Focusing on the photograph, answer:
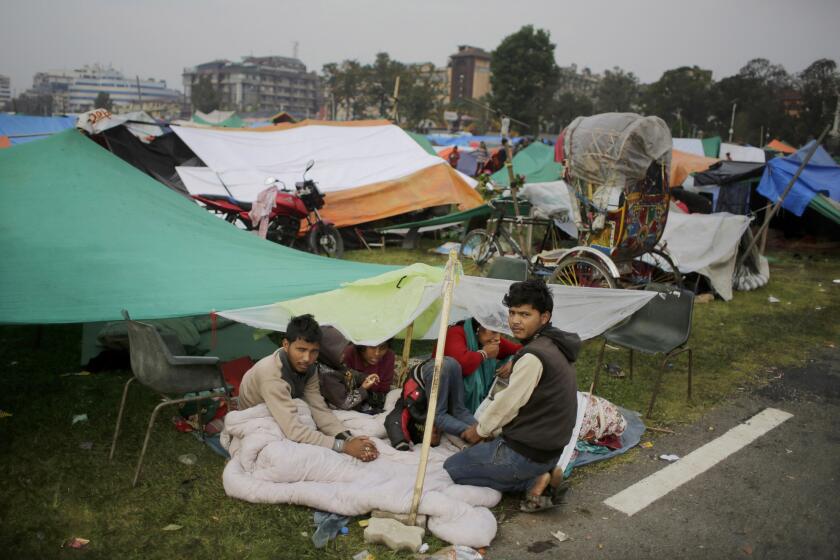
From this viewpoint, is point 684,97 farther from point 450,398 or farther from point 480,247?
point 450,398

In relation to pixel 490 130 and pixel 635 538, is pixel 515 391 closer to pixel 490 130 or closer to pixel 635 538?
pixel 635 538

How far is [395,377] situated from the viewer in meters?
5.27

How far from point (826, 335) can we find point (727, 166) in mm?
5512

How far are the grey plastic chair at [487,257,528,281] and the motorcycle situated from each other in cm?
434

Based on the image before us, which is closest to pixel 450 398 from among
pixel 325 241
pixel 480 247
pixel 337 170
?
pixel 480 247

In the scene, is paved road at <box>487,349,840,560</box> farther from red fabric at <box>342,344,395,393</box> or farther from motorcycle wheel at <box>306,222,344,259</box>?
motorcycle wheel at <box>306,222,344,259</box>

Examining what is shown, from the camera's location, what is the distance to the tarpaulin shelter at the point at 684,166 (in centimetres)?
1400

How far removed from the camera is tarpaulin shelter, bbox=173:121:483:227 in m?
11.2

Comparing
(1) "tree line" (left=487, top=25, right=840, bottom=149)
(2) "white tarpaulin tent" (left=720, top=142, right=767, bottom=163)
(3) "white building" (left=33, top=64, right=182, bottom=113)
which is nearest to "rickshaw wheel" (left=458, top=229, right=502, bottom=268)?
(2) "white tarpaulin tent" (left=720, top=142, right=767, bottom=163)

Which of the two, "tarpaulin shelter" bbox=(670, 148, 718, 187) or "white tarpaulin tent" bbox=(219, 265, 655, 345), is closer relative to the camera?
"white tarpaulin tent" bbox=(219, 265, 655, 345)

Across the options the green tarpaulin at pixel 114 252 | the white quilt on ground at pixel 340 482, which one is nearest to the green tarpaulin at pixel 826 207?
the green tarpaulin at pixel 114 252

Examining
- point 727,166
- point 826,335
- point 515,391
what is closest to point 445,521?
point 515,391

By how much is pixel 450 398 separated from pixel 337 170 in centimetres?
846

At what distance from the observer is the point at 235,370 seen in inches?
197
